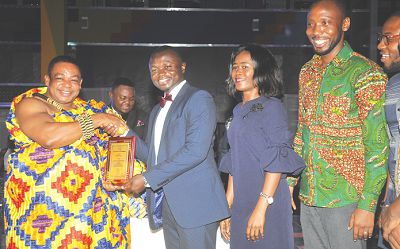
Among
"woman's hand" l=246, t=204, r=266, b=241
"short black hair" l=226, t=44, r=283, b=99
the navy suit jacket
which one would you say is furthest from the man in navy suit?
"short black hair" l=226, t=44, r=283, b=99

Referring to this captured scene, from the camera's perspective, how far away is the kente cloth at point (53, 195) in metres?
3.02

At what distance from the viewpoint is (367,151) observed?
8.25 feet

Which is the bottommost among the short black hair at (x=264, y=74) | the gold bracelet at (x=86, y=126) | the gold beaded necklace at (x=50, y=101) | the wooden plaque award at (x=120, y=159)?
the wooden plaque award at (x=120, y=159)

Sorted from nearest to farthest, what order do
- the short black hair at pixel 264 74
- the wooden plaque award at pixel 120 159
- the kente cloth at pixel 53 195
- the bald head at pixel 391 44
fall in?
the bald head at pixel 391 44 < the short black hair at pixel 264 74 < the kente cloth at pixel 53 195 < the wooden plaque award at pixel 120 159

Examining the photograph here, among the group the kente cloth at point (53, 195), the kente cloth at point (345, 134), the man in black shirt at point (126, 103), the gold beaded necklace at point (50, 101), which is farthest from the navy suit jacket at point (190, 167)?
the man in black shirt at point (126, 103)

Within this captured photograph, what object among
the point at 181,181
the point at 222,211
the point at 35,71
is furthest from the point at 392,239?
the point at 35,71

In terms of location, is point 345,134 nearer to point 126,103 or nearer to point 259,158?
point 259,158

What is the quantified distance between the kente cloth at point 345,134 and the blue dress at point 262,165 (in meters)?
0.15

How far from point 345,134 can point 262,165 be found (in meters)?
0.50

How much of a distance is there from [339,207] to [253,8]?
744cm

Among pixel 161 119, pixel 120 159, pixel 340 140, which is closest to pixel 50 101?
pixel 120 159

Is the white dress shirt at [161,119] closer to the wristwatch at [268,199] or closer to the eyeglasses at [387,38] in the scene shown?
the wristwatch at [268,199]

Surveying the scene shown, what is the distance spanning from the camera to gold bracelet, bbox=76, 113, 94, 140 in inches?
121

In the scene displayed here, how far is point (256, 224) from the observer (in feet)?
8.96
